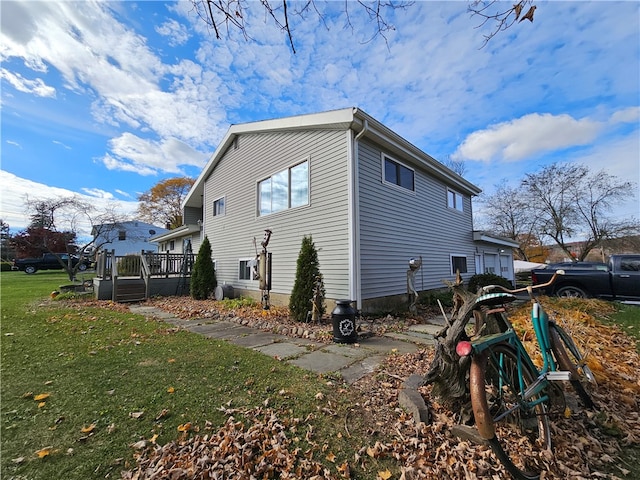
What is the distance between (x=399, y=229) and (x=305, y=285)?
3621mm

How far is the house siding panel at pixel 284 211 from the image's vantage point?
289 inches

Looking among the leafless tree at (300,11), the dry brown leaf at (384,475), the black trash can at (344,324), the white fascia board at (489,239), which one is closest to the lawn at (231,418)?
the dry brown leaf at (384,475)

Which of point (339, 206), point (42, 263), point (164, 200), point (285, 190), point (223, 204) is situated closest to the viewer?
point (339, 206)

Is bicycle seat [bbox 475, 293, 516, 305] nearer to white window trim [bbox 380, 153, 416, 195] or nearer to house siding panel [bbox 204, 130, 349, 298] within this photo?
house siding panel [bbox 204, 130, 349, 298]

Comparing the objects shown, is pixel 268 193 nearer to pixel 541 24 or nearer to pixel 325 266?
pixel 325 266

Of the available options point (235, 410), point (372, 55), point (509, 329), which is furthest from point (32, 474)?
point (372, 55)

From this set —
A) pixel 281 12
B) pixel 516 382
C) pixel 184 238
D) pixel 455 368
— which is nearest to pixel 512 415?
pixel 516 382

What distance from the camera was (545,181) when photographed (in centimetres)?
2525

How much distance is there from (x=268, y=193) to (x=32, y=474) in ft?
28.1

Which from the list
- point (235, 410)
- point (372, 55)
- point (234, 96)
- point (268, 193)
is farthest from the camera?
point (268, 193)

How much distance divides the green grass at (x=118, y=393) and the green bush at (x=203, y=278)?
5475 mm

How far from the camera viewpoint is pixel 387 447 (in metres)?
2.23

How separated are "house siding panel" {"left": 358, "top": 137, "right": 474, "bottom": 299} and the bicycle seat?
473 cm

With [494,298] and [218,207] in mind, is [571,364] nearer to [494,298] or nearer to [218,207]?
[494,298]
